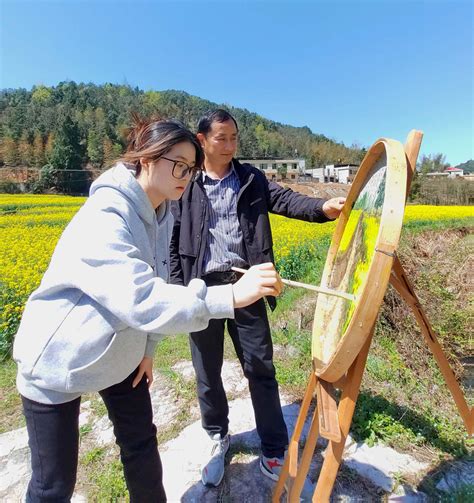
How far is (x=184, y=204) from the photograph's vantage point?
1.97 m

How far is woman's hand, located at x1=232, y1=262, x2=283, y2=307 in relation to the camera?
41.6 inches

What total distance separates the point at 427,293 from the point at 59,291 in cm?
398

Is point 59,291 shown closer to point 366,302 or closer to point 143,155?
point 143,155

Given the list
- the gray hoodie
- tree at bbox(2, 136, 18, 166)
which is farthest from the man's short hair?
tree at bbox(2, 136, 18, 166)

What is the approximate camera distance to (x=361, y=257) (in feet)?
4.02

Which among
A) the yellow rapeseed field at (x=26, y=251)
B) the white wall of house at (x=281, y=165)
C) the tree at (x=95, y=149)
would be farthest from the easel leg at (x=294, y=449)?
the white wall of house at (x=281, y=165)

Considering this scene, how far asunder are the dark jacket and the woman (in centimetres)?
51

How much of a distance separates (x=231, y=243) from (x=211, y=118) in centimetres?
68

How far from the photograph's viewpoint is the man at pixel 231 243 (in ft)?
6.25

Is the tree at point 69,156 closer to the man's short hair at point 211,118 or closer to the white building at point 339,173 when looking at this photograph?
the white building at point 339,173

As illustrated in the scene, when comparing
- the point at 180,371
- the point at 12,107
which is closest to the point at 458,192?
the point at 180,371

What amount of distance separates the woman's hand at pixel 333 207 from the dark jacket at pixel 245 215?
0.37 ft

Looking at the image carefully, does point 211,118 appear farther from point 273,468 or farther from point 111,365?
point 273,468

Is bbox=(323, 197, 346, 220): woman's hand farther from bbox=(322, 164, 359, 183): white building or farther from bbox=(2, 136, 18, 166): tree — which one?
bbox=(322, 164, 359, 183): white building
